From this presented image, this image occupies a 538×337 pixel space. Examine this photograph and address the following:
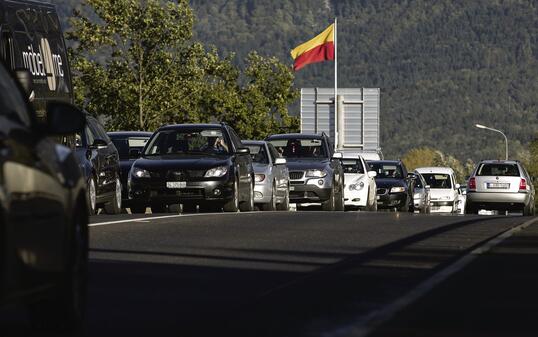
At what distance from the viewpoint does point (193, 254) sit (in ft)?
51.6

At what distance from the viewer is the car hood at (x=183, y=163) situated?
2823 centimetres

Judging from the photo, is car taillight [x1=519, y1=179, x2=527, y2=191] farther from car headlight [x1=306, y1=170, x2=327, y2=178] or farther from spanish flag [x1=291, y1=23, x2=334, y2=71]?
spanish flag [x1=291, y1=23, x2=334, y2=71]

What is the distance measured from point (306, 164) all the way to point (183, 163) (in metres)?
8.50

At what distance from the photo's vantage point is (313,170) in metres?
36.1

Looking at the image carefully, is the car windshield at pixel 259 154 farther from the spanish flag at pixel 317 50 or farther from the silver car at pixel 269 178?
the spanish flag at pixel 317 50

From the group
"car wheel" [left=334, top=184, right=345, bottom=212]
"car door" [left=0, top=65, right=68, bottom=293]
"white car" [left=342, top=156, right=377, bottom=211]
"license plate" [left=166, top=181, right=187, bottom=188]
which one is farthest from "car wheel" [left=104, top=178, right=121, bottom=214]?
"car door" [left=0, top=65, right=68, bottom=293]

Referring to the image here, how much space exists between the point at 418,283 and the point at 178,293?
7.06 feet

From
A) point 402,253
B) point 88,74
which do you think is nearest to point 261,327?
point 402,253

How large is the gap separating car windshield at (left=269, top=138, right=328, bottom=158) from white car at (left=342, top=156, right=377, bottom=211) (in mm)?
4260

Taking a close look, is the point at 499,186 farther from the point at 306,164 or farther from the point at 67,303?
the point at 67,303

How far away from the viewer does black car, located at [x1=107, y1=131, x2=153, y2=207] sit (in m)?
30.1

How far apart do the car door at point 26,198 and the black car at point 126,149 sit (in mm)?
20715

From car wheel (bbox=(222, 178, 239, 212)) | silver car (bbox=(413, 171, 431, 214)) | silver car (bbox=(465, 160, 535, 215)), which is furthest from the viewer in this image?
silver car (bbox=(413, 171, 431, 214))

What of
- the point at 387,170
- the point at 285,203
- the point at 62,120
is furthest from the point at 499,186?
the point at 62,120
